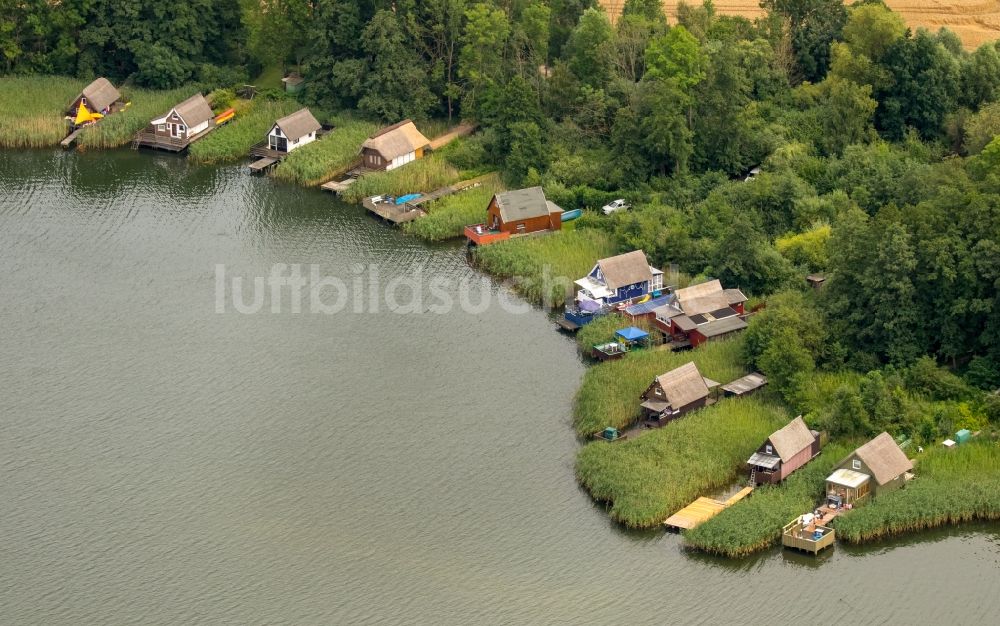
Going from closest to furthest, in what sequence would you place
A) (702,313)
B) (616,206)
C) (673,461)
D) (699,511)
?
(699,511), (673,461), (702,313), (616,206)

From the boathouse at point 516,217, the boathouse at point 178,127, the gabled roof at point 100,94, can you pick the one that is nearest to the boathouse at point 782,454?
the boathouse at point 516,217

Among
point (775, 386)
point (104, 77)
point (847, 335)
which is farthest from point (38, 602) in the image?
point (104, 77)

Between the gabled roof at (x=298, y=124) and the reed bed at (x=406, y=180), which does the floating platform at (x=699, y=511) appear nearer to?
the reed bed at (x=406, y=180)

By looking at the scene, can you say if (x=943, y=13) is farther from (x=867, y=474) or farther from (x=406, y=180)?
(x=867, y=474)

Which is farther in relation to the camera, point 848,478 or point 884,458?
point 884,458

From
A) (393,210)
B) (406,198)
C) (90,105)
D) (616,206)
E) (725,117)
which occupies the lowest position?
(393,210)

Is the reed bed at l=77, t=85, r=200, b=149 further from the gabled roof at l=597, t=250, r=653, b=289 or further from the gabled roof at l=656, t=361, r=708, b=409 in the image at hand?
the gabled roof at l=656, t=361, r=708, b=409

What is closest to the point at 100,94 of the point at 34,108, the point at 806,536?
the point at 34,108
